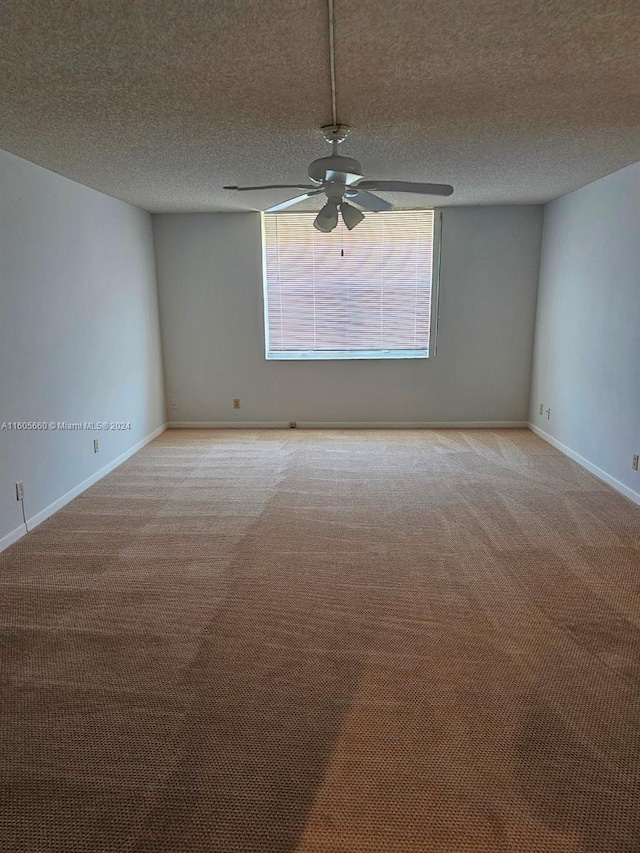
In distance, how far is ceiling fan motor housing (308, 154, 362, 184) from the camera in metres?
2.65

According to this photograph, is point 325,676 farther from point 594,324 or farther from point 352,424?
point 352,424

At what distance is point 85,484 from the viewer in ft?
13.4

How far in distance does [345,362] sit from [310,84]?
146 inches

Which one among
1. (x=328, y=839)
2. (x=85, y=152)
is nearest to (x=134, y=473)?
(x=85, y=152)

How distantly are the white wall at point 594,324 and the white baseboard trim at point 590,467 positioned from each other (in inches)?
0.9

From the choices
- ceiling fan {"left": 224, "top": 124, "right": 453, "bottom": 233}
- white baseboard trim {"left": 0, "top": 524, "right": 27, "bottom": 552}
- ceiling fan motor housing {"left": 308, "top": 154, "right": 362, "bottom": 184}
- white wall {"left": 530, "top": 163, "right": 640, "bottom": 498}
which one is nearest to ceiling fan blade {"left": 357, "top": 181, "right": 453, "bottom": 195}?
ceiling fan {"left": 224, "top": 124, "right": 453, "bottom": 233}

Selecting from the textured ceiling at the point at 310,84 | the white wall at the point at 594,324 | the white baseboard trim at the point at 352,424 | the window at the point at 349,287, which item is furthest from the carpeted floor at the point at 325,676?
the window at the point at 349,287

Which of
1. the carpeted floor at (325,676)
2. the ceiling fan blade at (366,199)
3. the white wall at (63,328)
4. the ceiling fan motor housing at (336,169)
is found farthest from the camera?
the white wall at (63,328)

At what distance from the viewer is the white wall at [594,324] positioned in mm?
3723

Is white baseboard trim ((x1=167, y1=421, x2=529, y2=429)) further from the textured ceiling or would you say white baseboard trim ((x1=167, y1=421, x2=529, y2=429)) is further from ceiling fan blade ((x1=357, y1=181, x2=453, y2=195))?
ceiling fan blade ((x1=357, y1=181, x2=453, y2=195))

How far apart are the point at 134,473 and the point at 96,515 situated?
905 mm

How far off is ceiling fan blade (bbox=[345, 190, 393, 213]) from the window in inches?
88.7

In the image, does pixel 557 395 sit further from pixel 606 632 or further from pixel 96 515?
pixel 96 515

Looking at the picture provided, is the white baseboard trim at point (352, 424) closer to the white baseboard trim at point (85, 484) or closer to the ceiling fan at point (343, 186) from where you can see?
the white baseboard trim at point (85, 484)
